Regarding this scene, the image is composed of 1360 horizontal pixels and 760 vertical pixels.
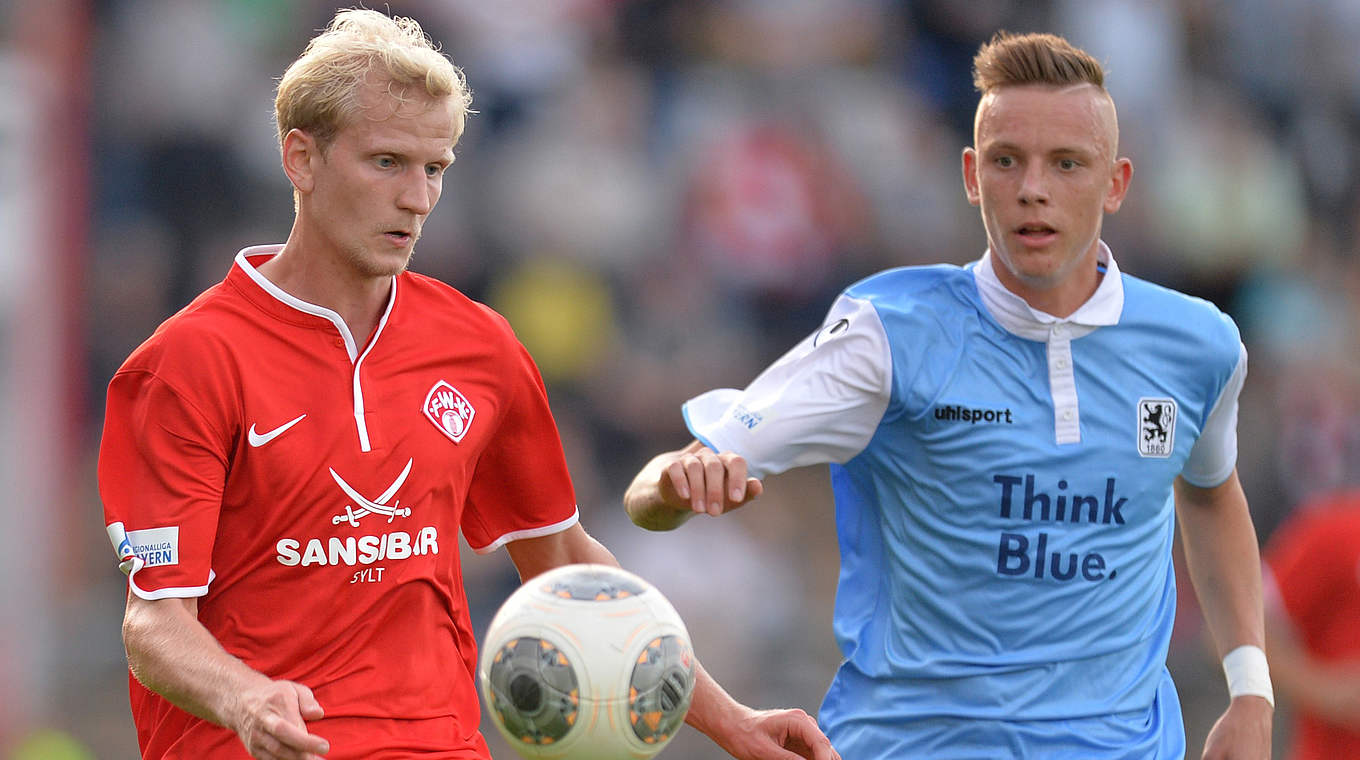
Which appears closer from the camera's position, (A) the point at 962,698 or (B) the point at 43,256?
(A) the point at 962,698

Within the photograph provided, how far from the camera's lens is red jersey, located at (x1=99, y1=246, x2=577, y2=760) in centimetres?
433

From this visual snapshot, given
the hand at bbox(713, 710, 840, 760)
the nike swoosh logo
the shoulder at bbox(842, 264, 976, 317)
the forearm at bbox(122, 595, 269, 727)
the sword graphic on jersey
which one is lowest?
the hand at bbox(713, 710, 840, 760)

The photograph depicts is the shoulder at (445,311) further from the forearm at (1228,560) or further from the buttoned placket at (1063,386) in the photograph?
the forearm at (1228,560)

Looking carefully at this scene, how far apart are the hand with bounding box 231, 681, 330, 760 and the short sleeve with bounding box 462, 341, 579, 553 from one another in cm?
122

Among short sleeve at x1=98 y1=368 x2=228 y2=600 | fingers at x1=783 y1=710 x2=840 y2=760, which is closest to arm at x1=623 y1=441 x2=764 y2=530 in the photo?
fingers at x1=783 y1=710 x2=840 y2=760

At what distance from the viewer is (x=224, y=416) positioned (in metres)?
4.38

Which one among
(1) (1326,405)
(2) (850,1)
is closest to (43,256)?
(2) (850,1)

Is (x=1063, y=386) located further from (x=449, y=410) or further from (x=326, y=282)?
(x=326, y=282)

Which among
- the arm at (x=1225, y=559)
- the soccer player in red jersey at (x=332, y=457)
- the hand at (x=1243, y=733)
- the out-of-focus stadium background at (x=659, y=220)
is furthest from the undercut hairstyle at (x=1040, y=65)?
the out-of-focus stadium background at (x=659, y=220)

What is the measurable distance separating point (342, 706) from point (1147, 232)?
994cm

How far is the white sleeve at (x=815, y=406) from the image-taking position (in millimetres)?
4977

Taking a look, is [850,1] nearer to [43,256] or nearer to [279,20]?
[279,20]

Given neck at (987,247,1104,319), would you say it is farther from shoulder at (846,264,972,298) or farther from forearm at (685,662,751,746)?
forearm at (685,662,751,746)

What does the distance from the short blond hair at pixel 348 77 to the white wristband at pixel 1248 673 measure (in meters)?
2.77
